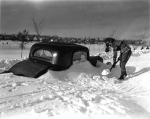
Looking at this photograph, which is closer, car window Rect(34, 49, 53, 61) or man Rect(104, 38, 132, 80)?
car window Rect(34, 49, 53, 61)

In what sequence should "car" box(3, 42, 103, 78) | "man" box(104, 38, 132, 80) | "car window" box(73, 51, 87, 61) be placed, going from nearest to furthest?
1. "car" box(3, 42, 103, 78)
2. "man" box(104, 38, 132, 80)
3. "car window" box(73, 51, 87, 61)

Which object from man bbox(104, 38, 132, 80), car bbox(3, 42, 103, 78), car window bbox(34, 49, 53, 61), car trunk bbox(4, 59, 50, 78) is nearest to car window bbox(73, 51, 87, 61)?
car bbox(3, 42, 103, 78)

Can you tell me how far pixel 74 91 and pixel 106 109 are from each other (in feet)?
3.43

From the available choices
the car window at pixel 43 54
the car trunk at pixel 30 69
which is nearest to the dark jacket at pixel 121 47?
the car window at pixel 43 54

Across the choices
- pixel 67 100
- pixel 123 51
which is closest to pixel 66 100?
pixel 67 100

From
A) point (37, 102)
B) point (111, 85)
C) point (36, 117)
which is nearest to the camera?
point (36, 117)

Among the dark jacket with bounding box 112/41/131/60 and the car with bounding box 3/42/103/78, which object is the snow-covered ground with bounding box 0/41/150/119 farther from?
the dark jacket with bounding box 112/41/131/60

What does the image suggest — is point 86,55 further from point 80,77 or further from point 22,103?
point 22,103

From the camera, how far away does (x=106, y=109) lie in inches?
95.5

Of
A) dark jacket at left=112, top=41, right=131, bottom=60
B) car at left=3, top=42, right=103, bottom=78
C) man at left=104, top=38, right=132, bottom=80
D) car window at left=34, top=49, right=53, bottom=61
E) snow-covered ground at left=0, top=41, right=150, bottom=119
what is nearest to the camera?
snow-covered ground at left=0, top=41, right=150, bottom=119

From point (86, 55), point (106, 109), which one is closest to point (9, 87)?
point (106, 109)

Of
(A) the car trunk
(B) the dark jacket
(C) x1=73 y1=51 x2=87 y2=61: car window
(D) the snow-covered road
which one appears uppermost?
(B) the dark jacket

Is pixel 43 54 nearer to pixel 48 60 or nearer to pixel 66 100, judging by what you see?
pixel 48 60

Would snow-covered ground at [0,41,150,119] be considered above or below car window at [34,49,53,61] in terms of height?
below
